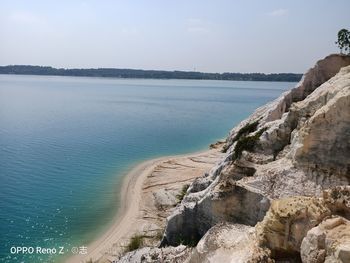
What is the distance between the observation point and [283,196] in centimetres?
2286

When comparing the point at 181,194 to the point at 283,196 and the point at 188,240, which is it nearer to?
the point at 188,240

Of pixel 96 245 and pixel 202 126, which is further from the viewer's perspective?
pixel 202 126

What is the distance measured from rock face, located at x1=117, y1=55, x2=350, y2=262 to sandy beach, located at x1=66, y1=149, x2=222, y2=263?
735 cm

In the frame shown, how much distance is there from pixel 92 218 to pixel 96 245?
6.13 m

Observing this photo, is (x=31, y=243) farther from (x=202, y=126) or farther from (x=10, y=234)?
(x=202, y=126)

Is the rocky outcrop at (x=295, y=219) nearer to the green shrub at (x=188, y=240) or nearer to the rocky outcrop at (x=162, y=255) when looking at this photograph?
the rocky outcrop at (x=162, y=255)

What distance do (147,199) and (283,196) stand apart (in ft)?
84.7

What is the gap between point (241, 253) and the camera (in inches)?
710

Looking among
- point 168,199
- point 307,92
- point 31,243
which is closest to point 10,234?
point 31,243

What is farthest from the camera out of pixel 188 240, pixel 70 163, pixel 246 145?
pixel 70 163

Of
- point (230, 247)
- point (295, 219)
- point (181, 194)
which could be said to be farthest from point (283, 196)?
point (181, 194)

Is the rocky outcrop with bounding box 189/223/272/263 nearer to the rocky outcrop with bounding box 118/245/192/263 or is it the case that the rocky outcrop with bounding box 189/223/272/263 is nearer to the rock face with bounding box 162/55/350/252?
the rock face with bounding box 162/55/350/252

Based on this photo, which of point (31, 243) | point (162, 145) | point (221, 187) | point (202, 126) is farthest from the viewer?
point (202, 126)

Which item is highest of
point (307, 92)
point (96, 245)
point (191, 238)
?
point (307, 92)
